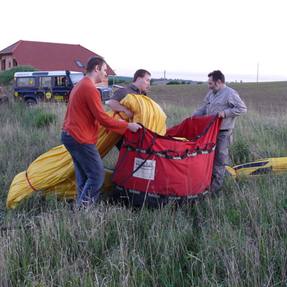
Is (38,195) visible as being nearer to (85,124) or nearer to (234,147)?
(85,124)

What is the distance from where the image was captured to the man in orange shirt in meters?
4.51

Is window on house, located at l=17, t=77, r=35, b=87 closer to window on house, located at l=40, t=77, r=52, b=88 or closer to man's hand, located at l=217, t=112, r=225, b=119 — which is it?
window on house, located at l=40, t=77, r=52, b=88

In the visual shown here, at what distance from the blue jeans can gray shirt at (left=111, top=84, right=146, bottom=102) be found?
73cm

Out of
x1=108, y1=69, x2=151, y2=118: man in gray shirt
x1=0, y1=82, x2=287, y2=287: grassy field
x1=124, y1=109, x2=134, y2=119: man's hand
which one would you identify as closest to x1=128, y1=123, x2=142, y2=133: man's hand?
x1=124, y1=109, x2=134, y2=119: man's hand

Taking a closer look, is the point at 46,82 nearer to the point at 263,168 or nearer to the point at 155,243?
the point at 263,168

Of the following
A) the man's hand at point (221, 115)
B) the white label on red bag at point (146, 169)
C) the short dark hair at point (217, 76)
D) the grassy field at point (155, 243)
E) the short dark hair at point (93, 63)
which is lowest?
the grassy field at point (155, 243)

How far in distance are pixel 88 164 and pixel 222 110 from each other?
6.56 feet

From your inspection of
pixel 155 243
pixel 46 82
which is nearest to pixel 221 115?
pixel 155 243

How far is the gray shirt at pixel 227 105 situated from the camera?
558 cm

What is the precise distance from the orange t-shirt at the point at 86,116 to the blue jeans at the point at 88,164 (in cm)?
7

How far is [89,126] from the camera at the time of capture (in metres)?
4.70

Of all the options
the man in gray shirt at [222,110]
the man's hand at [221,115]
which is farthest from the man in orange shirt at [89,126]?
the man in gray shirt at [222,110]

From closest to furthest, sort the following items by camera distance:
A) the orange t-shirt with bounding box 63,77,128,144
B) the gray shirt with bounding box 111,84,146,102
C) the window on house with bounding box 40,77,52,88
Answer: the orange t-shirt with bounding box 63,77,128,144 < the gray shirt with bounding box 111,84,146,102 < the window on house with bounding box 40,77,52,88

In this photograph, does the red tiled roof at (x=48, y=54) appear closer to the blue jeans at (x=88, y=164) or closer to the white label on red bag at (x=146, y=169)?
the blue jeans at (x=88, y=164)
